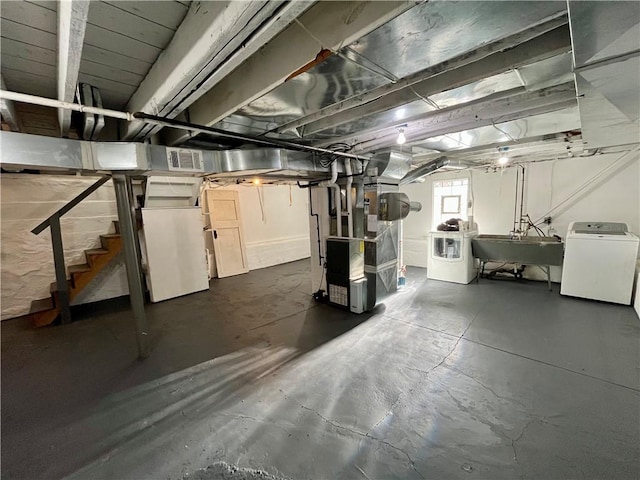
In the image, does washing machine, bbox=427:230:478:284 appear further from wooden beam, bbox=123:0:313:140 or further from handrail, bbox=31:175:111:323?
handrail, bbox=31:175:111:323

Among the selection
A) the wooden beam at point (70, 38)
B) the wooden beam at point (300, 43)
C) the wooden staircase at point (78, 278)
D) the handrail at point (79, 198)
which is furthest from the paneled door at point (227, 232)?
the wooden beam at point (70, 38)

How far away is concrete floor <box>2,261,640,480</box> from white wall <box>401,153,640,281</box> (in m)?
1.72

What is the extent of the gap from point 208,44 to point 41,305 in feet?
16.2

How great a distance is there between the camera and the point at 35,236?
3.85 meters

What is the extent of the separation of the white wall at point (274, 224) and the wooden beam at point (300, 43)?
179 inches

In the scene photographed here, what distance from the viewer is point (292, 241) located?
7.16m

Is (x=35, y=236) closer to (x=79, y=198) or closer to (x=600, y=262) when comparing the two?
(x=79, y=198)

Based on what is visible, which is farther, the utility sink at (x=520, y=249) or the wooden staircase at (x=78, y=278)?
the utility sink at (x=520, y=249)

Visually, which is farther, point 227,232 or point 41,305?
point 227,232

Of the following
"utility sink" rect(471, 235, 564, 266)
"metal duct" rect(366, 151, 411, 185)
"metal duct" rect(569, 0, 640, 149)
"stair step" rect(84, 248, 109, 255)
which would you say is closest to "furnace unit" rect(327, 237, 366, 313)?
"metal duct" rect(366, 151, 411, 185)

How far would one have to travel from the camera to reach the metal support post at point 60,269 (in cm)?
338

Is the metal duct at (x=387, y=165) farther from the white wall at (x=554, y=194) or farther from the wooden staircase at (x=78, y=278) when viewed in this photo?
the wooden staircase at (x=78, y=278)

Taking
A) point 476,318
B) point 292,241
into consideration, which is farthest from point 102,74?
point 292,241

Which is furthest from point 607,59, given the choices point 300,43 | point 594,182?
point 594,182
